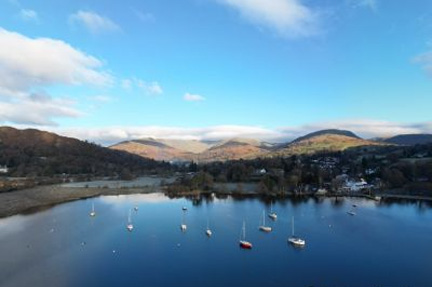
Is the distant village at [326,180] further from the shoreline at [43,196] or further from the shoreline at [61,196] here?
the shoreline at [43,196]

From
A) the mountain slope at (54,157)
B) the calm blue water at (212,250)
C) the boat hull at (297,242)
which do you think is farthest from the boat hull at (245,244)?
the mountain slope at (54,157)

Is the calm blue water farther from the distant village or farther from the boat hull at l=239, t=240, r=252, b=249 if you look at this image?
the distant village

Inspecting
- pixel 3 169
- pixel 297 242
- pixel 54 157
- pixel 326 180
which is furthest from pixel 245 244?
pixel 54 157

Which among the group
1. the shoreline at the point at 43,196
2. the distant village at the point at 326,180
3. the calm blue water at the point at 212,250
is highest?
the distant village at the point at 326,180

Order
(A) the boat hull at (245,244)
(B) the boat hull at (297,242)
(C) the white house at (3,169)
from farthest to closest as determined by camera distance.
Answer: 1. (C) the white house at (3,169)
2. (B) the boat hull at (297,242)
3. (A) the boat hull at (245,244)

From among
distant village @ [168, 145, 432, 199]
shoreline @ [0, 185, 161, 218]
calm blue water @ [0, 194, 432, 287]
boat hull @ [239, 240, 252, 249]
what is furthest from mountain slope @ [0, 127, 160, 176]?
boat hull @ [239, 240, 252, 249]

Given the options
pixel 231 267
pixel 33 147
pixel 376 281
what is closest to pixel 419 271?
pixel 376 281
